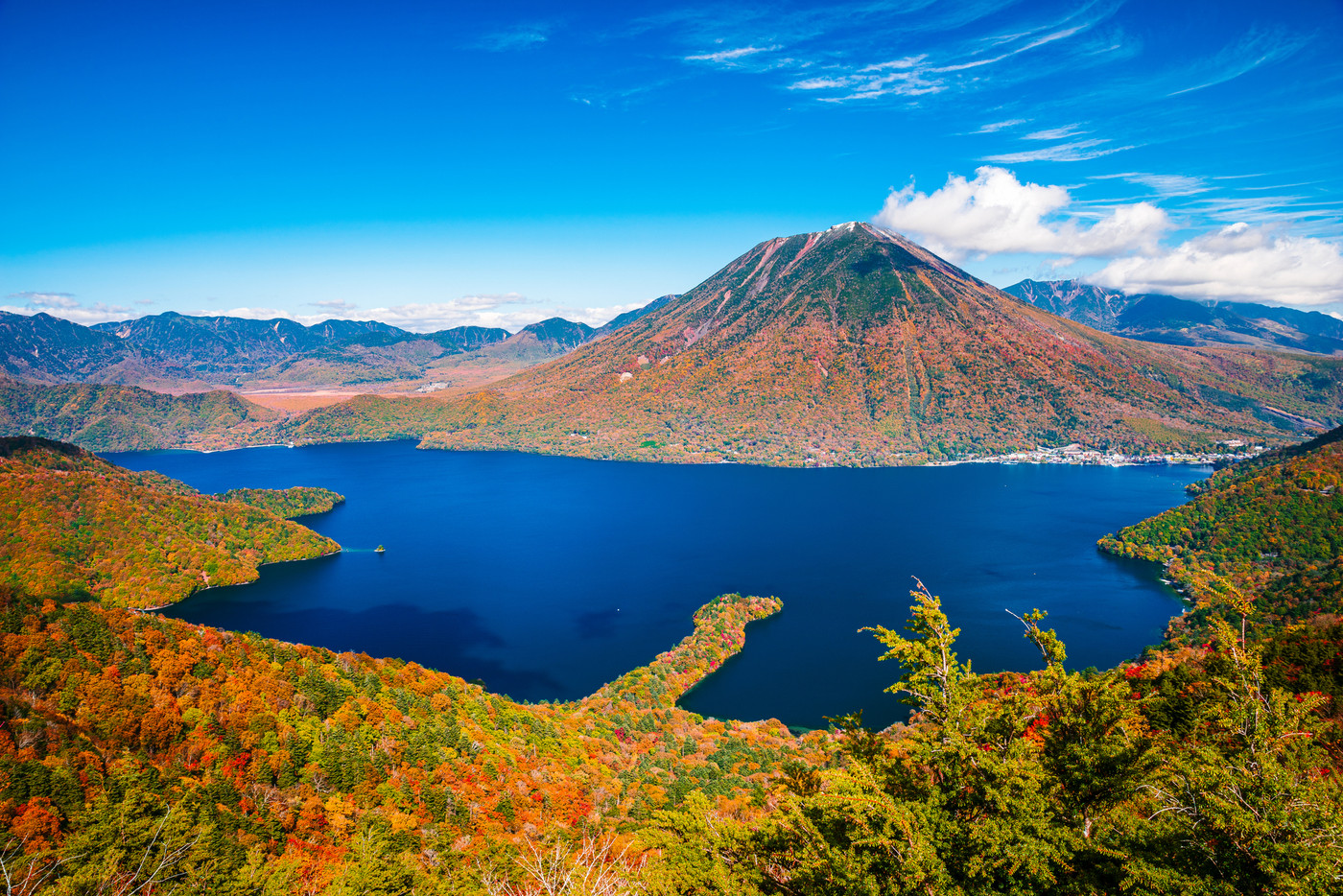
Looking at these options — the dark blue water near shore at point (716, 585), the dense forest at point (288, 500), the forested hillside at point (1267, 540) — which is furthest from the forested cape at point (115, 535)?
the forested hillside at point (1267, 540)

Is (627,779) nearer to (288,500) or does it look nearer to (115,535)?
(115,535)

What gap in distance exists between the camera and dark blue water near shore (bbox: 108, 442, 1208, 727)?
252 ft

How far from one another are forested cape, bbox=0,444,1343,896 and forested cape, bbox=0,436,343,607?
72.7 m

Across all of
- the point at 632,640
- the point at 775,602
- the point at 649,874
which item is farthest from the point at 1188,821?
the point at 775,602

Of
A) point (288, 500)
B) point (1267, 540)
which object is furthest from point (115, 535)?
point (1267, 540)

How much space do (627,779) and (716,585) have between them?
58.5m

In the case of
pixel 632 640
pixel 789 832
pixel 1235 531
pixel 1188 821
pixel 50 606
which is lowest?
pixel 632 640

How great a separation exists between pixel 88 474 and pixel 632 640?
11287 cm

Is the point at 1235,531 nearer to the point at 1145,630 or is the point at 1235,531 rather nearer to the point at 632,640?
the point at 1145,630

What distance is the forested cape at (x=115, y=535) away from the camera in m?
94.7

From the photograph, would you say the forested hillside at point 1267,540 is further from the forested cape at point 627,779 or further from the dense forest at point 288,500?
the dense forest at point 288,500

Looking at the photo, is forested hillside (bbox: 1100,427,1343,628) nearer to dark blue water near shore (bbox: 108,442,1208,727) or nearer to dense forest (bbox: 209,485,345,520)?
dark blue water near shore (bbox: 108,442,1208,727)

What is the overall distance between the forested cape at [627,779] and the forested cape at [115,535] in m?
72.7

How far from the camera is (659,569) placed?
11438 centimetres
